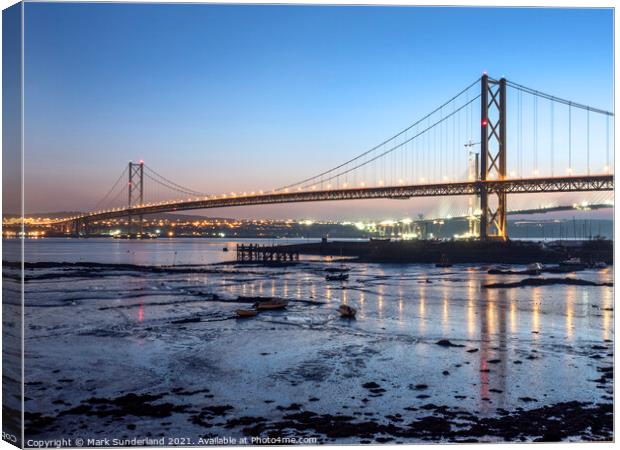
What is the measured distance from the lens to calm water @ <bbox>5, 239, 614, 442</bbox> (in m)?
8.46

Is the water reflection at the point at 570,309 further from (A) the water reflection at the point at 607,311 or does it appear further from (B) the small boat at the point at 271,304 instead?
(B) the small boat at the point at 271,304

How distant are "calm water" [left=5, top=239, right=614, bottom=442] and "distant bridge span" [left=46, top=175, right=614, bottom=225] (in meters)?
14.9

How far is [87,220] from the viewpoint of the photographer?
60.5 metres

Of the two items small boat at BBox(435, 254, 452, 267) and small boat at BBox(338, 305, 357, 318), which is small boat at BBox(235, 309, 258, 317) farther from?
small boat at BBox(435, 254, 452, 267)

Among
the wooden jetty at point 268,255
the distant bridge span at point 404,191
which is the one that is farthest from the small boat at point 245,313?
the wooden jetty at point 268,255

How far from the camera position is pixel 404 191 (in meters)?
42.8

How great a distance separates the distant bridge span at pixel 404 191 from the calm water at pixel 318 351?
14.9m

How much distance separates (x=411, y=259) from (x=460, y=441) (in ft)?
123

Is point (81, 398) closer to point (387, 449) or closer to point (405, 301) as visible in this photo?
point (387, 449)

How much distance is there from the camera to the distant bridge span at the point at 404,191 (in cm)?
3469

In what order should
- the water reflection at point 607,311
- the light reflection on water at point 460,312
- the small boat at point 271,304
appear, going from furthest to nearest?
the small boat at point 271,304
the water reflection at point 607,311
the light reflection on water at point 460,312

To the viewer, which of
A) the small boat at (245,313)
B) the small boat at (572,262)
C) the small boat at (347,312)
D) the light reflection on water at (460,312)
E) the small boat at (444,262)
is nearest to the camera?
the light reflection on water at (460,312)

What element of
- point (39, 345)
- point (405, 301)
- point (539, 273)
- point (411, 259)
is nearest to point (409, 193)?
point (411, 259)

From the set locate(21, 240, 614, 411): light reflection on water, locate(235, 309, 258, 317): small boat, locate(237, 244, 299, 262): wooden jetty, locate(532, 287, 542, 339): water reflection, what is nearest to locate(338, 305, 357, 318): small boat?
locate(21, 240, 614, 411): light reflection on water
